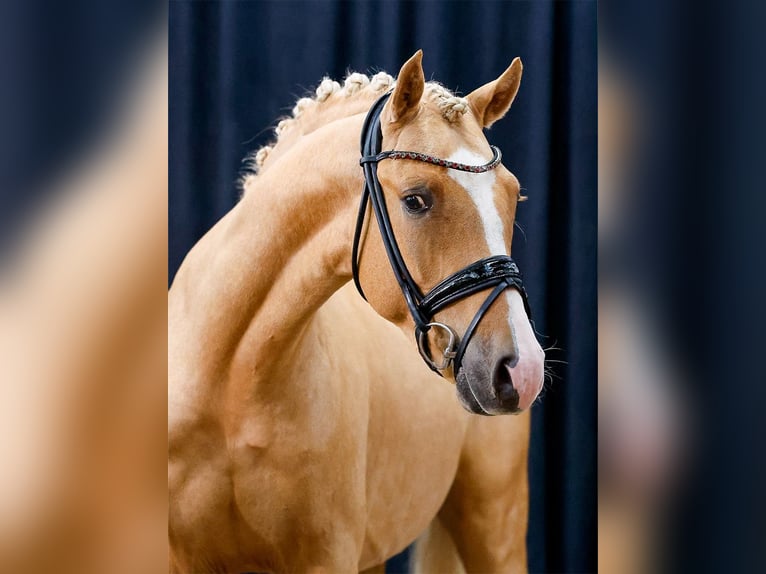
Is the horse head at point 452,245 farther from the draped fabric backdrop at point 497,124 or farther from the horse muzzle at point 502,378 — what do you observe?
the draped fabric backdrop at point 497,124

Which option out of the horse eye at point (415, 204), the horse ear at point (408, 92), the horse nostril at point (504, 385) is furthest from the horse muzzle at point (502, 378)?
the horse ear at point (408, 92)

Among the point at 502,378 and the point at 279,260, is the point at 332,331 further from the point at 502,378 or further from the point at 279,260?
the point at 502,378

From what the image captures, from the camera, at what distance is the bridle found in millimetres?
986

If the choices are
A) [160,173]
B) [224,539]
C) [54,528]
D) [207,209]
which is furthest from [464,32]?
[54,528]

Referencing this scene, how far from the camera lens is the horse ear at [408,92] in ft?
3.31

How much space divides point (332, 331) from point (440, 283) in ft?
1.12

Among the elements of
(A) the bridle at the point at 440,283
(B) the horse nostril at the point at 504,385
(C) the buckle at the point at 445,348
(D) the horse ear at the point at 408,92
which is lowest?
(B) the horse nostril at the point at 504,385

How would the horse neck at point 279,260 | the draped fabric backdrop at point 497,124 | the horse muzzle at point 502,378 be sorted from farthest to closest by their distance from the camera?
the draped fabric backdrop at point 497,124 → the horse neck at point 279,260 → the horse muzzle at point 502,378

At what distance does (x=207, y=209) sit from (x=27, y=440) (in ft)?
2.53

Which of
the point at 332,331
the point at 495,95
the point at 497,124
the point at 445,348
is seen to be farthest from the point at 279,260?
the point at 497,124

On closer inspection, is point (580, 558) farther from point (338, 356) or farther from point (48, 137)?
point (48, 137)

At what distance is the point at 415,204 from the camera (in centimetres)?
103

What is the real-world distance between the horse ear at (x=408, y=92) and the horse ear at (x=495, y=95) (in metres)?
0.13

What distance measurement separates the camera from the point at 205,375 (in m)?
1.20
